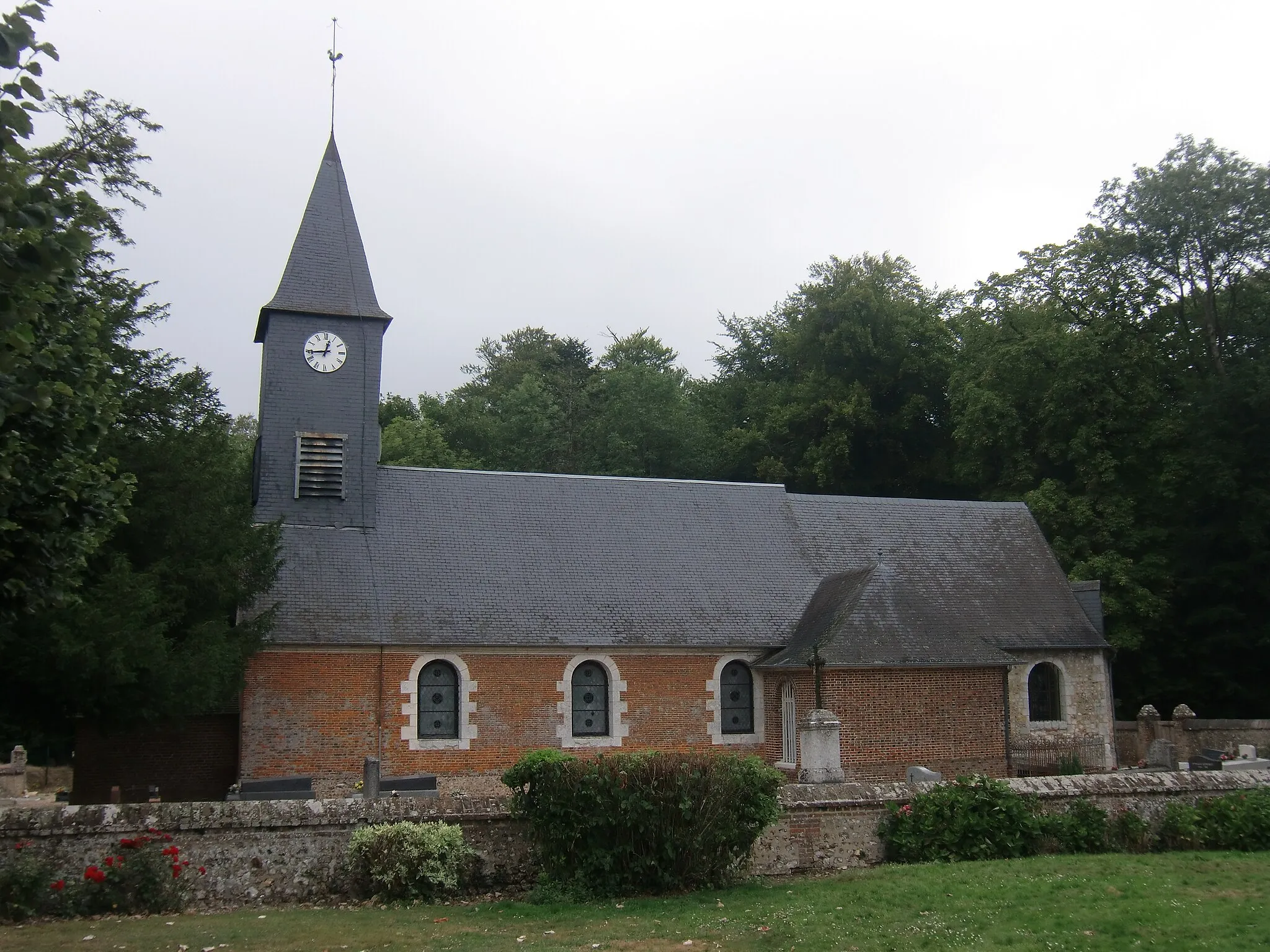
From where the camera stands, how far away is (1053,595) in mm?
25469

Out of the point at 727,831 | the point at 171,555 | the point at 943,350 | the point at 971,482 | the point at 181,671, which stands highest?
the point at 943,350

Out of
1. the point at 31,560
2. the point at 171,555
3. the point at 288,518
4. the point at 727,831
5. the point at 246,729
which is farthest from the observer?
the point at 288,518

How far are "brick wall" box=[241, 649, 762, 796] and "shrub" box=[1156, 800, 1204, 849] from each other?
10.6 m

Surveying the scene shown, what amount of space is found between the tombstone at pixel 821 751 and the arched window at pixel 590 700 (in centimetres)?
712

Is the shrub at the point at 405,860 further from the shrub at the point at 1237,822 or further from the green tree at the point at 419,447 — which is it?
the green tree at the point at 419,447

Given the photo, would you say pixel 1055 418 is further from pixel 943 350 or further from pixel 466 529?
pixel 466 529

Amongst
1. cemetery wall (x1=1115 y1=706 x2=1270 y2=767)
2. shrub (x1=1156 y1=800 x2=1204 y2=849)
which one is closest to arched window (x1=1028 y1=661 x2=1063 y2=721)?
cemetery wall (x1=1115 y1=706 x2=1270 y2=767)

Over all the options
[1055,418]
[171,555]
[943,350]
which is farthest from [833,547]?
[943,350]

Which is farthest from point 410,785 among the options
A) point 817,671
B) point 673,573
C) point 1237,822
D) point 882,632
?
point 1237,822

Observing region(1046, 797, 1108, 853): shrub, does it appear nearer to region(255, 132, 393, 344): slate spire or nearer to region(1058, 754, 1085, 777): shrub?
region(1058, 754, 1085, 777): shrub

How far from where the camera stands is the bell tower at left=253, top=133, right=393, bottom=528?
23.1m

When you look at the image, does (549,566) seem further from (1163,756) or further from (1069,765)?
(1163,756)

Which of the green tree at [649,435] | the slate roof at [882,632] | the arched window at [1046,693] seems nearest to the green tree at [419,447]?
the green tree at [649,435]

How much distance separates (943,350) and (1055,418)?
817 cm
